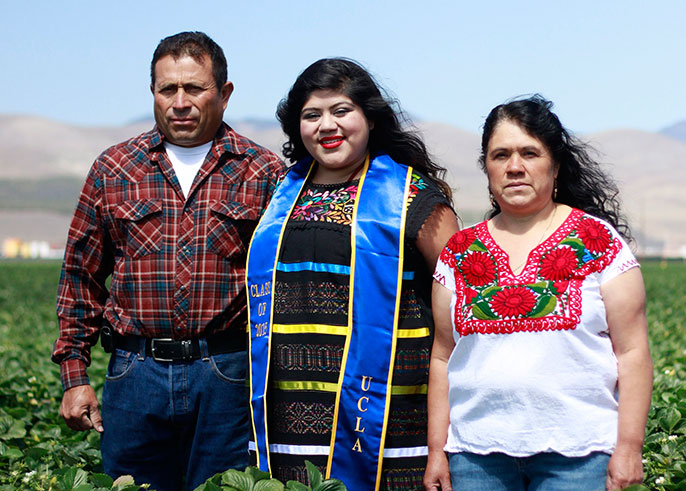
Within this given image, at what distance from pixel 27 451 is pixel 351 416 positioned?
150 centimetres

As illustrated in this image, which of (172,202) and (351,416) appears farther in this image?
(172,202)

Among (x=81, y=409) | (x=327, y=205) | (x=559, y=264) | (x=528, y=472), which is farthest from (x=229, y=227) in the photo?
(x=528, y=472)

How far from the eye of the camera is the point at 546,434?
8.50 ft

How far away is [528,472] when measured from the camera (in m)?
2.65

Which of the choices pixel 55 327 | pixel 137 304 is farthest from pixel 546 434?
pixel 55 327

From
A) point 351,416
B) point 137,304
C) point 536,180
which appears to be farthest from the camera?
point 137,304

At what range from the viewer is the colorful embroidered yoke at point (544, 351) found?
258 centimetres

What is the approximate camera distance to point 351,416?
306 cm

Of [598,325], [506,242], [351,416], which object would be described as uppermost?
[506,242]

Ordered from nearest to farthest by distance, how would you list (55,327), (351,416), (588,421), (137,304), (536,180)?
(588,421)
(536,180)
(351,416)
(137,304)
(55,327)

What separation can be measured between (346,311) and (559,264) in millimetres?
788

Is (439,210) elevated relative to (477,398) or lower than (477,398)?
elevated

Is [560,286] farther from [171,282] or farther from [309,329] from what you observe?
[171,282]

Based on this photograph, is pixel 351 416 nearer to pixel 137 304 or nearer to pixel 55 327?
pixel 137 304
